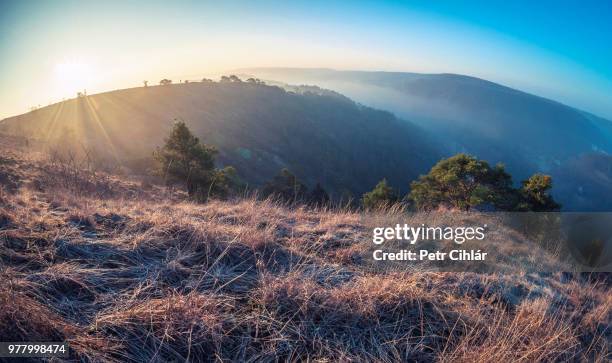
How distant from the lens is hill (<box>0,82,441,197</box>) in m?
59.3

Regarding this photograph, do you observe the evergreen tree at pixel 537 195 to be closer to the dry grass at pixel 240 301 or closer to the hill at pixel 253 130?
the dry grass at pixel 240 301

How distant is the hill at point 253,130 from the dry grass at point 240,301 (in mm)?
39401

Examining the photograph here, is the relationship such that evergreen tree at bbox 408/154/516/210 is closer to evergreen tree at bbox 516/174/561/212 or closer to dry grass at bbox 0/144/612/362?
evergreen tree at bbox 516/174/561/212

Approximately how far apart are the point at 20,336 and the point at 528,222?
55.4 ft

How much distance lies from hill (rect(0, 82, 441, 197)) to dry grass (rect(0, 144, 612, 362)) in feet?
129

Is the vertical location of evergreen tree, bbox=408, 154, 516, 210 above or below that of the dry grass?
below

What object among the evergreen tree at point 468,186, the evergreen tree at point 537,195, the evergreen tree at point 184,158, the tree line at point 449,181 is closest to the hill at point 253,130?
the evergreen tree at point 468,186

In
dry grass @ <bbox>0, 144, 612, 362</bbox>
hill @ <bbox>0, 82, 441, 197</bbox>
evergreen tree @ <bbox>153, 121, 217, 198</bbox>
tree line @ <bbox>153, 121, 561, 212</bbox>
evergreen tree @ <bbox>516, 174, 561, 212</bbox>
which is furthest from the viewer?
hill @ <bbox>0, 82, 441, 197</bbox>

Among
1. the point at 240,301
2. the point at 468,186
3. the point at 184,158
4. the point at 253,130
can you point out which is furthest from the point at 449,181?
the point at 253,130

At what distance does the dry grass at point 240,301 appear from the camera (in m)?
2.06

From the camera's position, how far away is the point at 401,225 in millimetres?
5441

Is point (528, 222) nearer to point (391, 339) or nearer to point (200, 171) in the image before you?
point (391, 339)

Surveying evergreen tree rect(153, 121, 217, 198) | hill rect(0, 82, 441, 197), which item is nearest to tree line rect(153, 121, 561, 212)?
evergreen tree rect(153, 121, 217, 198)

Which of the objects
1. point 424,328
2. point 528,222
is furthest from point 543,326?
point 528,222
